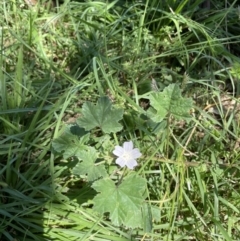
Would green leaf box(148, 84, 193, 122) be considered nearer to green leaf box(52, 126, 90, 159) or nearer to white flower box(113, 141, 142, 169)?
white flower box(113, 141, 142, 169)

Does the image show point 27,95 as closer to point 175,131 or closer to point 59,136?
point 59,136

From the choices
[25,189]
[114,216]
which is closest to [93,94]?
[25,189]

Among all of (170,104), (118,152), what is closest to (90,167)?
(118,152)

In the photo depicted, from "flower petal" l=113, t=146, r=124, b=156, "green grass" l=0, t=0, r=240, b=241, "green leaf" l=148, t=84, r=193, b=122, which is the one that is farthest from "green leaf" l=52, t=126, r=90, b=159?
"green leaf" l=148, t=84, r=193, b=122

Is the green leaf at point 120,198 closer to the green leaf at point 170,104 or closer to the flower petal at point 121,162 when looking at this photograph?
the flower petal at point 121,162

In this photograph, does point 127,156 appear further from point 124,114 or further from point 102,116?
point 124,114

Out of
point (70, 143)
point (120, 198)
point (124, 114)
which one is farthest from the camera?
point (124, 114)
